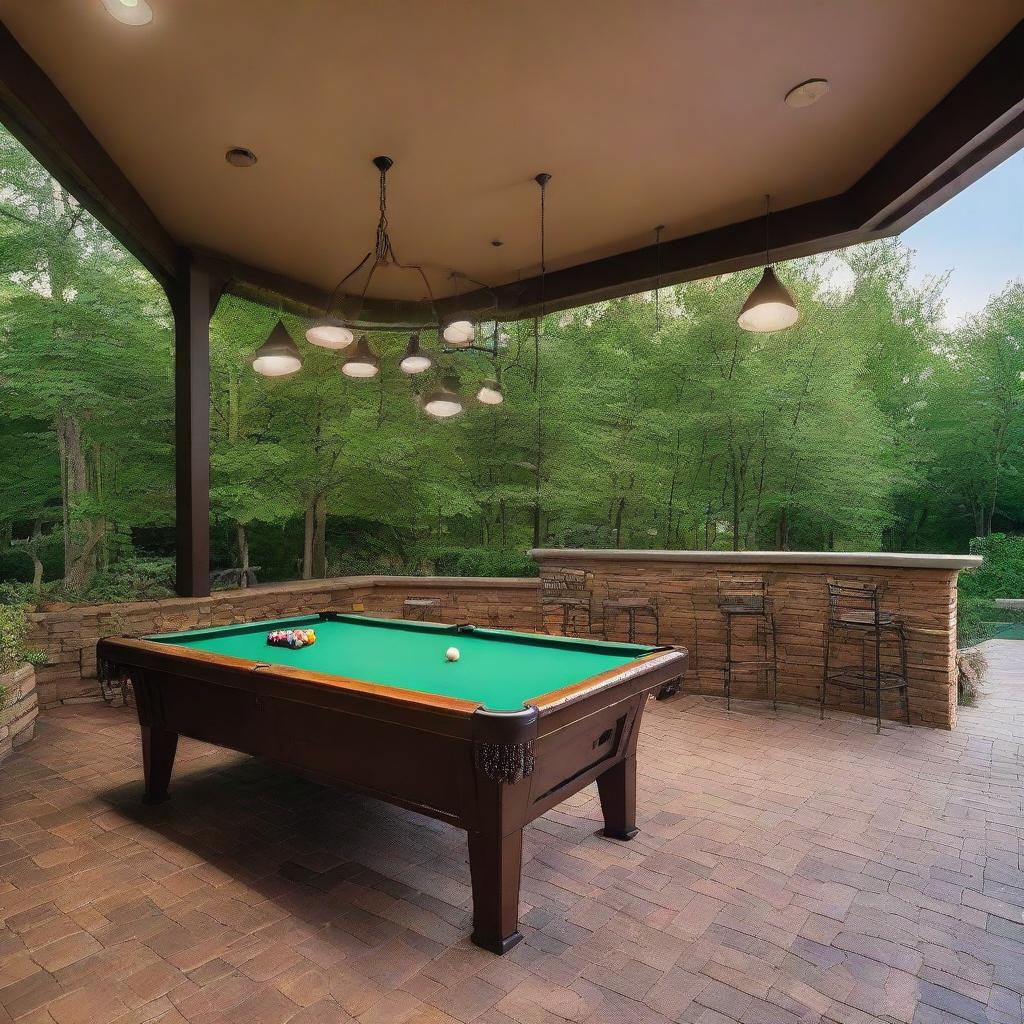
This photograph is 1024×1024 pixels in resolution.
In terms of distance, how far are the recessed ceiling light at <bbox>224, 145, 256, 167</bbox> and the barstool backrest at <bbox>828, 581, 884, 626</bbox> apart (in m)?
4.58

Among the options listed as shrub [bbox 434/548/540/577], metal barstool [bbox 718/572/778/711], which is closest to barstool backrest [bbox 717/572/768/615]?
metal barstool [bbox 718/572/778/711]

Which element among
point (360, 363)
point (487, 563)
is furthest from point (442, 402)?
point (487, 563)

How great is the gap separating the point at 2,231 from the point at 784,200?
831 cm

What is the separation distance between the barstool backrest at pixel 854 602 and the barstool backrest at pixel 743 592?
0.47 meters

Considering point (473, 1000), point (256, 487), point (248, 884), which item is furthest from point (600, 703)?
point (256, 487)

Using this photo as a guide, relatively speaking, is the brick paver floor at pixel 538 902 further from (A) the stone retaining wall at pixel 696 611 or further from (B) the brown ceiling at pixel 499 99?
(B) the brown ceiling at pixel 499 99

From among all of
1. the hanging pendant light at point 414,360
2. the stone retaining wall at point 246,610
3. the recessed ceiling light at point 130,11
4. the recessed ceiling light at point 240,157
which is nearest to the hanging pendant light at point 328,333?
the hanging pendant light at point 414,360

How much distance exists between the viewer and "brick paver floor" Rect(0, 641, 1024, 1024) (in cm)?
177

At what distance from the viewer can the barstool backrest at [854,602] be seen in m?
4.26

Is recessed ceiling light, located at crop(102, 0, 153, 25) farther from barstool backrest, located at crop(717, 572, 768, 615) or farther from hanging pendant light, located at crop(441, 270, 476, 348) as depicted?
barstool backrest, located at crop(717, 572, 768, 615)

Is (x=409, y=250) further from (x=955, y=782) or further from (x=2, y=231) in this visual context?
(x=2, y=231)

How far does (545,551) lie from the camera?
584 centimetres

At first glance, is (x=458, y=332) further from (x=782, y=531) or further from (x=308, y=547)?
(x=782, y=531)

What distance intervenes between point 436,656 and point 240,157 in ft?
9.63
